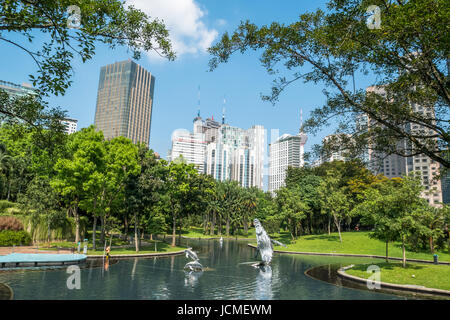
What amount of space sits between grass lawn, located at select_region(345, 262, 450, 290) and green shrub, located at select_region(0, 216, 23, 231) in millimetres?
31827

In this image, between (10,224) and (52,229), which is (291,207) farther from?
(10,224)

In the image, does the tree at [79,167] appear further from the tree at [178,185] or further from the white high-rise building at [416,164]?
the white high-rise building at [416,164]

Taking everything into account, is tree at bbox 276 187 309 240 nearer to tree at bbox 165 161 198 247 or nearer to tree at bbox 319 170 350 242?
tree at bbox 319 170 350 242

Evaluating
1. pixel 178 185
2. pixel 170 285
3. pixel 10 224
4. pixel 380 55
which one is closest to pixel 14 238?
pixel 10 224

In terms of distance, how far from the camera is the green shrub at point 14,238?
28.0 metres

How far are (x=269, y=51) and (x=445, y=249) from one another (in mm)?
36145

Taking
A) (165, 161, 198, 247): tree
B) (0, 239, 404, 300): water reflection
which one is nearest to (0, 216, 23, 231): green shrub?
(0, 239, 404, 300): water reflection

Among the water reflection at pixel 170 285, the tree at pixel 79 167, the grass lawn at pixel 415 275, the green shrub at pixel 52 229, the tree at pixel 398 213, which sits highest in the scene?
the tree at pixel 79 167

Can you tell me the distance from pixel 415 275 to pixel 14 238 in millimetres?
35280

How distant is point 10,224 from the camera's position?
2922cm

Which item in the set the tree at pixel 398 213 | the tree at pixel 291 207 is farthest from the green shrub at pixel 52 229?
the tree at pixel 398 213

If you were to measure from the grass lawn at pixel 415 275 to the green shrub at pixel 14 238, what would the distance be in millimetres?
30930

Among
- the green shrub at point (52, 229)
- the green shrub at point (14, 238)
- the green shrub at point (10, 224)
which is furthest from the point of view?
the green shrub at point (52, 229)

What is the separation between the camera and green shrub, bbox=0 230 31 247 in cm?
2803
